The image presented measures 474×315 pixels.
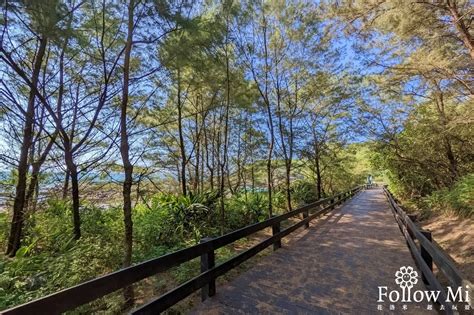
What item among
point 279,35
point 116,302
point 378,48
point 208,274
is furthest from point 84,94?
point 378,48

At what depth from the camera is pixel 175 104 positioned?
8.27 m

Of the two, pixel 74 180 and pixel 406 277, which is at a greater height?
pixel 74 180

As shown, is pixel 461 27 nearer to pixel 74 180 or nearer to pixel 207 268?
pixel 207 268

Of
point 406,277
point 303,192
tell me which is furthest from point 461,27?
point 303,192

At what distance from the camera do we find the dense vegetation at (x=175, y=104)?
395 cm

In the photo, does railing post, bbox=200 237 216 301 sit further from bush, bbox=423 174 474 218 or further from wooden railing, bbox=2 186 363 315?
bush, bbox=423 174 474 218

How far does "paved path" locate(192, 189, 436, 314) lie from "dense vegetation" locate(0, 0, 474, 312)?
1.32 meters

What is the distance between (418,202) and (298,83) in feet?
26.6

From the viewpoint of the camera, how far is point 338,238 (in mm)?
6027

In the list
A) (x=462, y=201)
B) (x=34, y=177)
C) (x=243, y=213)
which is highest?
(x=34, y=177)

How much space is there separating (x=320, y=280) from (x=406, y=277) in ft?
3.92
